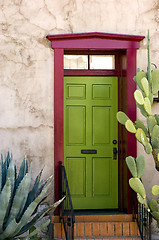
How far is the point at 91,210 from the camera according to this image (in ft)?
20.3

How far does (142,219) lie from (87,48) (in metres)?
2.71

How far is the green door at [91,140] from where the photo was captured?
6.23 metres

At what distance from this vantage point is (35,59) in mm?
5938

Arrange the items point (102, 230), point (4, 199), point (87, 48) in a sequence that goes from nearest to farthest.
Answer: point (4, 199), point (102, 230), point (87, 48)

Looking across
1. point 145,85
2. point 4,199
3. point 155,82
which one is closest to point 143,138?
point 145,85

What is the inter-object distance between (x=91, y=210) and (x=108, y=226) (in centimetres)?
67

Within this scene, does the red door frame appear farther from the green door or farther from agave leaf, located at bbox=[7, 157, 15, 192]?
agave leaf, located at bbox=[7, 157, 15, 192]

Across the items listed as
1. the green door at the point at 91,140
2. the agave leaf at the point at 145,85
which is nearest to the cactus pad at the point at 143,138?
the agave leaf at the point at 145,85

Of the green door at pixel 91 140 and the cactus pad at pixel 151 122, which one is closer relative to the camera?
the cactus pad at pixel 151 122

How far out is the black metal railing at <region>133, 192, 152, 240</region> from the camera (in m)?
5.28

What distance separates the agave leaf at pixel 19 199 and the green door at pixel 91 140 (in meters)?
1.55

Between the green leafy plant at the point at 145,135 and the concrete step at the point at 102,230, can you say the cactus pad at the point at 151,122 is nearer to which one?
the green leafy plant at the point at 145,135

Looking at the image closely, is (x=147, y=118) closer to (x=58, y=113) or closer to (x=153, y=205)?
(x=153, y=205)

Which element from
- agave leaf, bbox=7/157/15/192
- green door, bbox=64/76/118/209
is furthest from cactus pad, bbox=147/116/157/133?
agave leaf, bbox=7/157/15/192
